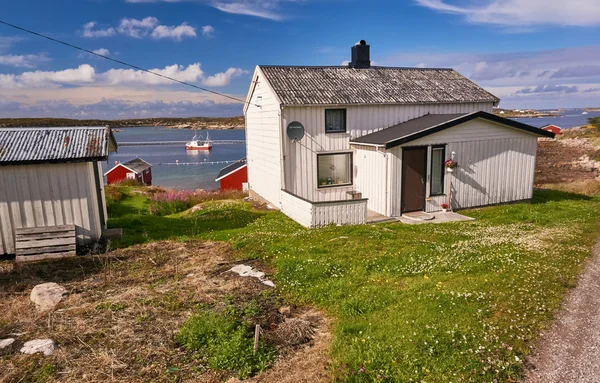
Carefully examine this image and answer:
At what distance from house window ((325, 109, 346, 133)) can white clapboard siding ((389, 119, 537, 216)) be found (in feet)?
11.4

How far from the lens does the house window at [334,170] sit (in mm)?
18188

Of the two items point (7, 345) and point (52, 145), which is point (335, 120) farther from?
point (7, 345)

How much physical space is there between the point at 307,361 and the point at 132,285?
5136mm

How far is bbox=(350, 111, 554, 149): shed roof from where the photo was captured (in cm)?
1535

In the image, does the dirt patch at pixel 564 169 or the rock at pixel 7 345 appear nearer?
the rock at pixel 7 345

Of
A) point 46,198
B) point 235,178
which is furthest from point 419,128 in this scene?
point 235,178

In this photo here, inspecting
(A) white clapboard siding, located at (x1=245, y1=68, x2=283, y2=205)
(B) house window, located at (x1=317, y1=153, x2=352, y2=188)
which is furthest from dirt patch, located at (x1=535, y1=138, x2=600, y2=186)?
(A) white clapboard siding, located at (x1=245, y1=68, x2=283, y2=205)

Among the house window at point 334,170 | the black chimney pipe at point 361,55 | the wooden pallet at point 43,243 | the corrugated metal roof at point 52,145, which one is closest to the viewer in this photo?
the wooden pallet at point 43,243

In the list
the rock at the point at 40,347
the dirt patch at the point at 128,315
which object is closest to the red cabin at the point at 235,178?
the dirt patch at the point at 128,315

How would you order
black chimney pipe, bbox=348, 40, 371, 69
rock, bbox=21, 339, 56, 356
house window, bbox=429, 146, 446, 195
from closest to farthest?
rock, bbox=21, 339, 56, 356 → house window, bbox=429, 146, 446, 195 → black chimney pipe, bbox=348, 40, 371, 69

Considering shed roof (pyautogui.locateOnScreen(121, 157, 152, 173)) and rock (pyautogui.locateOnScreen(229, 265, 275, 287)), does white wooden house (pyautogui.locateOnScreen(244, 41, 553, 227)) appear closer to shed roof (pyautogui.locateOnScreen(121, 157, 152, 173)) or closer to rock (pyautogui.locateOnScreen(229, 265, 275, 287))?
rock (pyautogui.locateOnScreen(229, 265, 275, 287))

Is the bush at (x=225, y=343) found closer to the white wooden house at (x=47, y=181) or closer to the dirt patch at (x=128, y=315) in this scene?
the dirt patch at (x=128, y=315)

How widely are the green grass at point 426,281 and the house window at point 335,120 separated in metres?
5.22

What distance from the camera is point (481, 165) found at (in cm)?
1727
